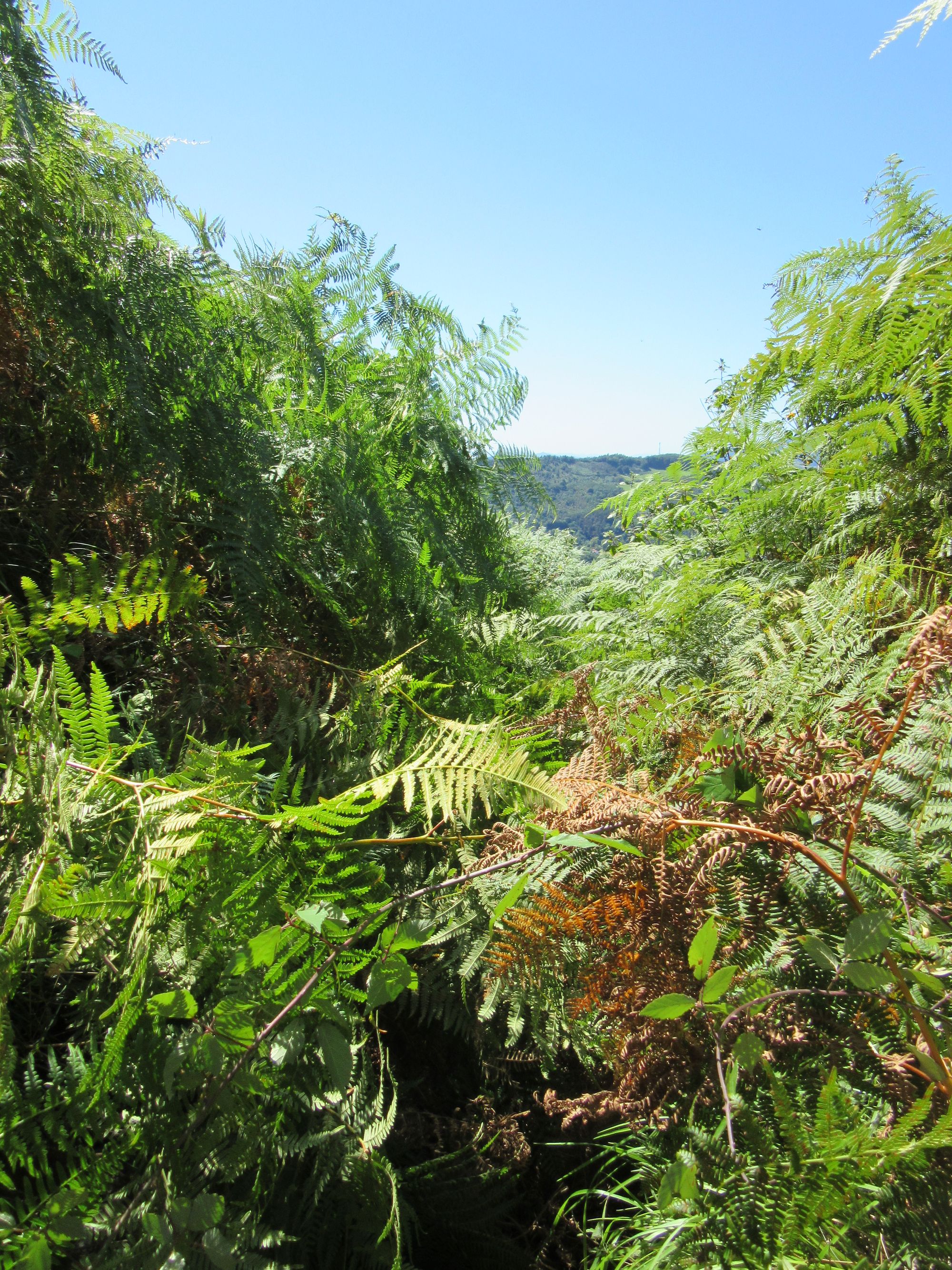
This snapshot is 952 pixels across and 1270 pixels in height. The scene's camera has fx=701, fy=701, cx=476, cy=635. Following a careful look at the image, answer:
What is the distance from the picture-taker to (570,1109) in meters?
0.95

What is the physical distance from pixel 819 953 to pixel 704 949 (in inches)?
5.1

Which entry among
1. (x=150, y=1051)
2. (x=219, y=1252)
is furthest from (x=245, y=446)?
(x=219, y=1252)

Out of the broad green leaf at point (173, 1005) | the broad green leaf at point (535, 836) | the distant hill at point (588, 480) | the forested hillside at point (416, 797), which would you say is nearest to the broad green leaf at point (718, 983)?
the forested hillside at point (416, 797)

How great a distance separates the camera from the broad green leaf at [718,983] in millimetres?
621

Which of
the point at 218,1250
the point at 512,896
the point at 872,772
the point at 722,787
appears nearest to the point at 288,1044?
the point at 218,1250

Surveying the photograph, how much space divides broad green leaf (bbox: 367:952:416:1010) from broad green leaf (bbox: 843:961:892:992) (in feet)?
1.36

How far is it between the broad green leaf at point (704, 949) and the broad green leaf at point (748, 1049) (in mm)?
61

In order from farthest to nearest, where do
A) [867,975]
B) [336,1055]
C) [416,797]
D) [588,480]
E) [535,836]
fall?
[588,480] → [416,797] → [535,836] → [336,1055] → [867,975]

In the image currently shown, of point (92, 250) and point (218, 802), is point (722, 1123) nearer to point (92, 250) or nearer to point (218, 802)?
point (218, 802)

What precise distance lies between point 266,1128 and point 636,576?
2.08m

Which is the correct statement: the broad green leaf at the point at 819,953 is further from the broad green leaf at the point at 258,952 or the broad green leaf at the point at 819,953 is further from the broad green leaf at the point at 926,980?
the broad green leaf at the point at 258,952

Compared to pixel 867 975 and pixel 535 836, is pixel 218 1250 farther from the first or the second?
pixel 867 975

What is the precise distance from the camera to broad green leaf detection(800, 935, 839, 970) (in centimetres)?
67

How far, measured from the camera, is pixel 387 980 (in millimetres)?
722
